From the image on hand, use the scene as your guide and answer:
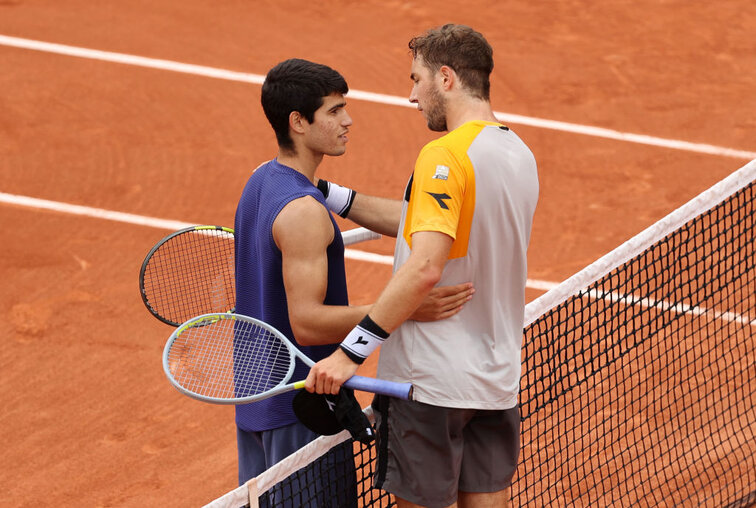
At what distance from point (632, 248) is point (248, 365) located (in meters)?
1.95

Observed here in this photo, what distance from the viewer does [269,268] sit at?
452 cm

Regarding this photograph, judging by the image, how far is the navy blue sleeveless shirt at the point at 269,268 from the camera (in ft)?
14.8

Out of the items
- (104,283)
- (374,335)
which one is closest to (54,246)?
(104,283)

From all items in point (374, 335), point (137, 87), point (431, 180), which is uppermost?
point (431, 180)

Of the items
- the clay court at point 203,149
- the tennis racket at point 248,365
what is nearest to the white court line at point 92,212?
the clay court at point 203,149

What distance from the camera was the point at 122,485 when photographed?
6887mm

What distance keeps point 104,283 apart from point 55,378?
1261 millimetres

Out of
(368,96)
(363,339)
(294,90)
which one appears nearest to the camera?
(363,339)

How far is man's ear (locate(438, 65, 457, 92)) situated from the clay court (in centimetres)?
349

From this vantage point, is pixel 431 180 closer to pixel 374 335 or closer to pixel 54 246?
pixel 374 335

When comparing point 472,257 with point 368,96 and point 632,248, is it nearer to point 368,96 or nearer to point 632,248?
point 632,248

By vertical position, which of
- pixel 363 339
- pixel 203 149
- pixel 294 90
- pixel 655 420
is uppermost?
pixel 294 90

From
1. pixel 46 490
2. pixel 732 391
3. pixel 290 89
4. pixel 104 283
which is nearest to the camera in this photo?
pixel 290 89

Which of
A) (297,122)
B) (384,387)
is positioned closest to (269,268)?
(297,122)
